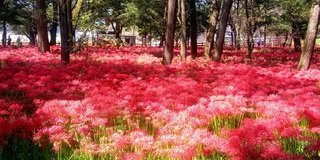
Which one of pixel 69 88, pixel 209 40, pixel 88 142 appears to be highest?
pixel 209 40

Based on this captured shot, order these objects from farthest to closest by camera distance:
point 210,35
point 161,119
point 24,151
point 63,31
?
1. point 210,35
2. point 63,31
3. point 161,119
4. point 24,151

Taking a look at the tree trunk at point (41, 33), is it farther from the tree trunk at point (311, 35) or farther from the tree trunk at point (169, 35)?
the tree trunk at point (311, 35)

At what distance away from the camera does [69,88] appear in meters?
7.35

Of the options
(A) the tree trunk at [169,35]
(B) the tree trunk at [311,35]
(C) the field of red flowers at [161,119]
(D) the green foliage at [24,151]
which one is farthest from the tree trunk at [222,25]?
(D) the green foliage at [24,151]

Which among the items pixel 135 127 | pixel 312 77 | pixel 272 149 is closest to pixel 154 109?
pixel 135 127

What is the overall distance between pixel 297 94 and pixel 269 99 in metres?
1.01

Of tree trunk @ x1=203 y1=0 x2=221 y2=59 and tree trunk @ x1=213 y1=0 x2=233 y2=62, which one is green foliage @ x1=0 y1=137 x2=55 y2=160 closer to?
tree trunk @ x1=213 y1=0 x2=233 y2=62

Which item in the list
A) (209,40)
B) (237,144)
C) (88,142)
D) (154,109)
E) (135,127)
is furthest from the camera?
(209,40)

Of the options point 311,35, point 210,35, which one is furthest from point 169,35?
point 311,35

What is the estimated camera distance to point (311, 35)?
11.2 m

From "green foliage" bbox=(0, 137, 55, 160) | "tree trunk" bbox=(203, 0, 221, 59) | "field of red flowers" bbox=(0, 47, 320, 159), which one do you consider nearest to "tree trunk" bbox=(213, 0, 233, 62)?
"tree trunk" bbox=(203, 0, 221, 59)

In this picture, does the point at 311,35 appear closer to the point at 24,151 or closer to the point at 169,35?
the point at 169,35

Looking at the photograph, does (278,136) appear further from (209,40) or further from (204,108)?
(209,40)

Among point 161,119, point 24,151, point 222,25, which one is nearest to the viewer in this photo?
point 24,151
